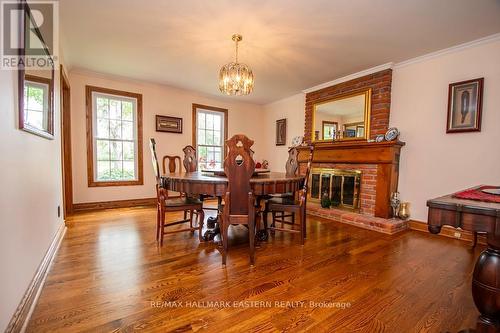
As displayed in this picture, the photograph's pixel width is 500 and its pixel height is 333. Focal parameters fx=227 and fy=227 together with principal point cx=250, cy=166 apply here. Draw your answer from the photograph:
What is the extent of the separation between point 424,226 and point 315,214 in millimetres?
1522

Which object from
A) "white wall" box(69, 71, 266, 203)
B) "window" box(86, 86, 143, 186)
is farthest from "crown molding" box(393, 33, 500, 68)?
"window" box(86, 86, 143, 186)

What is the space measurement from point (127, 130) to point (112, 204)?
1429 millimetres

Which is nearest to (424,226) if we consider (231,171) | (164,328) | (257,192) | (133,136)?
(257,192)

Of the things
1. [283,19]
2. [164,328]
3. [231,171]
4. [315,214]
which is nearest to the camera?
[164,328]

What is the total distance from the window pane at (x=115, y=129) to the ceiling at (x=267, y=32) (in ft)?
3.15

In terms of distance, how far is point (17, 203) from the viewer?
4.22 feet

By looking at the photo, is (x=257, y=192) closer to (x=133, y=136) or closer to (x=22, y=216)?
(x=22, y=216)

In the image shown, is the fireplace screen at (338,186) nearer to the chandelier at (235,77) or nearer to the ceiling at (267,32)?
the ceiling at (267,32)

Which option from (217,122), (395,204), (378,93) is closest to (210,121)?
(217,122)

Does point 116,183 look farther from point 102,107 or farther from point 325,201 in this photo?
point 325,201

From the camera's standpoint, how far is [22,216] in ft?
4.48

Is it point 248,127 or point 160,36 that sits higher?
point 160,36

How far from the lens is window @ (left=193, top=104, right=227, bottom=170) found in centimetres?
515

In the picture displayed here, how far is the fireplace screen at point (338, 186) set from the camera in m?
3.75
